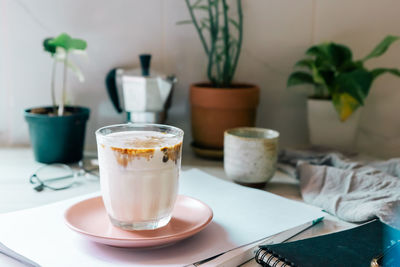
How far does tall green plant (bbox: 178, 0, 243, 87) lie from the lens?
1023 mm

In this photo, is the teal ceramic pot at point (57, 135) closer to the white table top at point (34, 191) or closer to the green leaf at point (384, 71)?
the white table top at point (34, 191)

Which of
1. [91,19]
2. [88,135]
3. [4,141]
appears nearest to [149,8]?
[91,19]

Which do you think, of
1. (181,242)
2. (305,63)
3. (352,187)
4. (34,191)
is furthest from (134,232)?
(305,63)

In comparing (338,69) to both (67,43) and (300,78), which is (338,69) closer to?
(300,78)

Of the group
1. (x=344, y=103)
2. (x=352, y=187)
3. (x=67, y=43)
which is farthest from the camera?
(x=344, y=103)

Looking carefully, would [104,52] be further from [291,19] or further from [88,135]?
[291,19]

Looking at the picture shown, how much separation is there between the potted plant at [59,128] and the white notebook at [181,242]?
28 cm

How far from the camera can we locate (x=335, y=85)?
992mm

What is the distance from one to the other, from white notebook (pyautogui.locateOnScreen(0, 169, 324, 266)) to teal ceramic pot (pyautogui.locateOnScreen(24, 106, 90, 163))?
28 cm

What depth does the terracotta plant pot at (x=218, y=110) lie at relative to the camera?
0.98 m

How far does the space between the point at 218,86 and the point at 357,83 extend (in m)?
0.32

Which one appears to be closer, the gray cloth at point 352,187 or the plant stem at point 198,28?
the gray cloth at point 352,187

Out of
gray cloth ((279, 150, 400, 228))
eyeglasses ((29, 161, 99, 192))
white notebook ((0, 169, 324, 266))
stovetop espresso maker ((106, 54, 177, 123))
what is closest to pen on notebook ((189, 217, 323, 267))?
white notebook ((0, 169, 324, 266))

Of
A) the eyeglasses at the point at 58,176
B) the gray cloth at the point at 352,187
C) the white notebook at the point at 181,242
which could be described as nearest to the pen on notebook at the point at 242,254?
the white notebook at the point at 181,242
